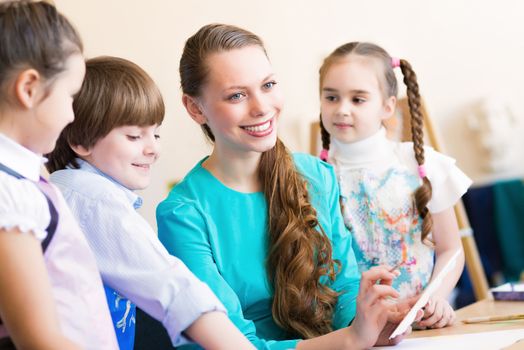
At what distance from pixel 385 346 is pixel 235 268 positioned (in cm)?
33

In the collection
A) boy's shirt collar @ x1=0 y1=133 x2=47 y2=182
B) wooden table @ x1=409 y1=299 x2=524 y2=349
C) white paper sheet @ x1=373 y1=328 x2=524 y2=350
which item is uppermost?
boy's shirt collar @ x1=0 y1=133 x2=47 y2=182

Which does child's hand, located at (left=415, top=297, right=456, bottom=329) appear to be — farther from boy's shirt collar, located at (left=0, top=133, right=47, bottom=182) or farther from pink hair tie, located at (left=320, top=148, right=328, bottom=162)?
boy's shirt collar, located at (left=0, top=133, right=47, bottom=182)

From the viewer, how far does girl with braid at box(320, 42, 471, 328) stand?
1663 mm

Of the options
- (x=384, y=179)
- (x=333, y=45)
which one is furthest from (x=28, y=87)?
(x=333, y=45)

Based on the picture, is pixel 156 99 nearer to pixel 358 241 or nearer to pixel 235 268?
pixel 235 268

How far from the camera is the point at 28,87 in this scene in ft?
2.90

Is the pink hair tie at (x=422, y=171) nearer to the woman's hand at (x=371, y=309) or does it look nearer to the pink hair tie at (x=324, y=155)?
the pink hair tie at (x=324, y=155)

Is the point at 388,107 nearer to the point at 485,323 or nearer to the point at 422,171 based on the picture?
the point at 422,171

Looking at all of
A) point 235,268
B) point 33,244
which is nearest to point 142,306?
point 33,244

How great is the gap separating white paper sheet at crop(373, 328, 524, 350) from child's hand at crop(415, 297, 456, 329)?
90 millimetres

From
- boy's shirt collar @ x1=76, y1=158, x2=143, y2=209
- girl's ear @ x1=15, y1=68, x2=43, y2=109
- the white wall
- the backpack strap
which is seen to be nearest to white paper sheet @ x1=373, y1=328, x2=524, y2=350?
boy's shirt collar @ x1=76, y1=158, x2=143, y2=209

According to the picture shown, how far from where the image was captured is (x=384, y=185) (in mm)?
1706

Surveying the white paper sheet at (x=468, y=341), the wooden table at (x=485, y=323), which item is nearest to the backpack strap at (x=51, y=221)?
the white paper sheet at (x=468, y=341)

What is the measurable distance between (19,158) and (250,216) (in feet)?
2.03
